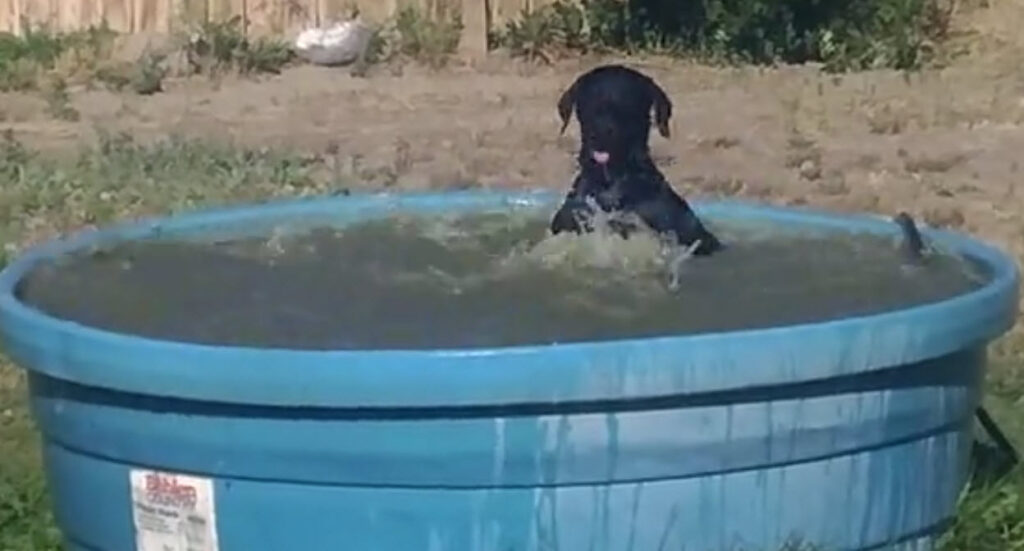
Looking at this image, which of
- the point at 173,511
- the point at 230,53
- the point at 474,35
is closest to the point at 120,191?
the point at 230,53

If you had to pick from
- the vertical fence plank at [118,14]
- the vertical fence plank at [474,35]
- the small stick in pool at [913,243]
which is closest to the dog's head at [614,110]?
the small stick in pool at [913,243]

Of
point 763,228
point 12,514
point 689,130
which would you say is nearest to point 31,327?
point 12,514

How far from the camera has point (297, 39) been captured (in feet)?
40.2

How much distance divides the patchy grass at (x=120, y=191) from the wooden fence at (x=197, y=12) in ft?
9.01

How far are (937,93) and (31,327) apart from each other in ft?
24.3

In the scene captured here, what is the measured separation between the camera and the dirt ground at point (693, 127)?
28.7 ft

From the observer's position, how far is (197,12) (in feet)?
40.9

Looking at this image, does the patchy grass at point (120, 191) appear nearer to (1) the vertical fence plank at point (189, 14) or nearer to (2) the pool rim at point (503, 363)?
(2) the pool rim at point (503, 363)

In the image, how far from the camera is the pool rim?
11.8 ft

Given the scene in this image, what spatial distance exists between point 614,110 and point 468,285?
0.44m

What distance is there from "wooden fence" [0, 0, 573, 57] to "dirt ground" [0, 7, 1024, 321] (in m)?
0.70

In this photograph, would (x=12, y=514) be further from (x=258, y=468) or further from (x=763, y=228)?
(x=763, y=228)

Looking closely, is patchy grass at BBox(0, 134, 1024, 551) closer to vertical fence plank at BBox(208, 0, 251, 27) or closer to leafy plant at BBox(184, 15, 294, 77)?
leafy plant at BBox(184, 15, 294, 77)

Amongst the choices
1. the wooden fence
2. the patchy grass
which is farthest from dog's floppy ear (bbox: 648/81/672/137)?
the wooden fence
